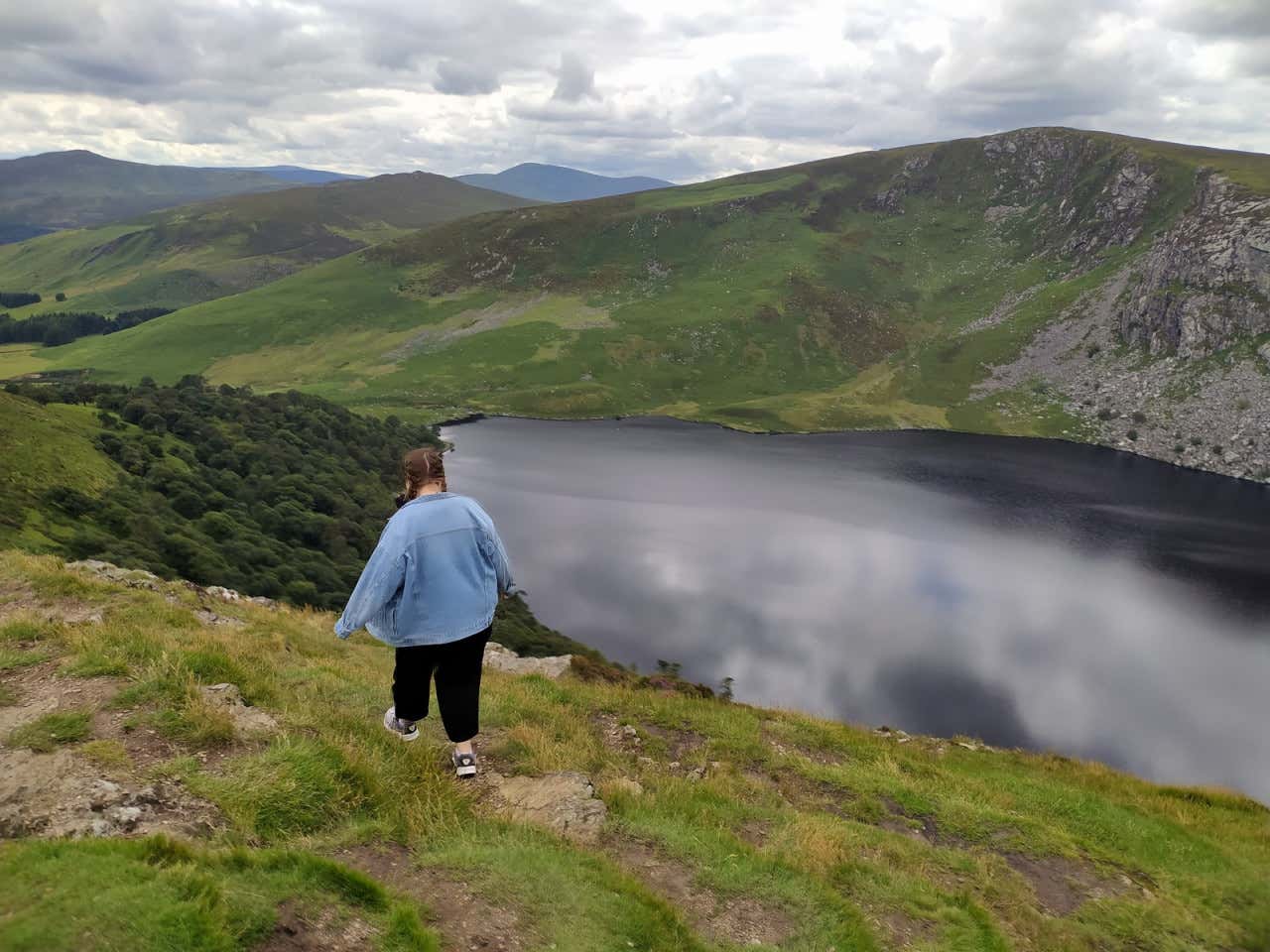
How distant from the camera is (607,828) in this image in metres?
9.14

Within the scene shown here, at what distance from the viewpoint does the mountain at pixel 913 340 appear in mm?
132750

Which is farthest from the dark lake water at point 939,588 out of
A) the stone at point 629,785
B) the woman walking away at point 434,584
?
the woman walking away at point 434,584

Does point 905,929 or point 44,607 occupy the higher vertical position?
point 44,607

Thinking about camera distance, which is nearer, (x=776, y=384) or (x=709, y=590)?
(x=709, y=590)

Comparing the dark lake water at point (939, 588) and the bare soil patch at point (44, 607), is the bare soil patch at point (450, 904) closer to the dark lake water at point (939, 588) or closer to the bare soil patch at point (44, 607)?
the bare soil patch at point (44, 607)

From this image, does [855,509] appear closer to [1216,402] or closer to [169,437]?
[169,437]

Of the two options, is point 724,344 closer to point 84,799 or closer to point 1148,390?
point 1148,390

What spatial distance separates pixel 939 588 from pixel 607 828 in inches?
2331

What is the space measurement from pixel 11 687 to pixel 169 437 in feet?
220

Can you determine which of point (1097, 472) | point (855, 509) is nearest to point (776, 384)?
point (1097, 472)

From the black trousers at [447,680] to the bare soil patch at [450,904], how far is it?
181 centimetres

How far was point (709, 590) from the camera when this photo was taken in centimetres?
6081

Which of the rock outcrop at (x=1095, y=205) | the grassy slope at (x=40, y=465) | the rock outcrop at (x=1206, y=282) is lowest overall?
the grassy slope at (x=40, y=465)

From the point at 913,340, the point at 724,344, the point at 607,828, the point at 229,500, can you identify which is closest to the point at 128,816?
the point at 607,828
